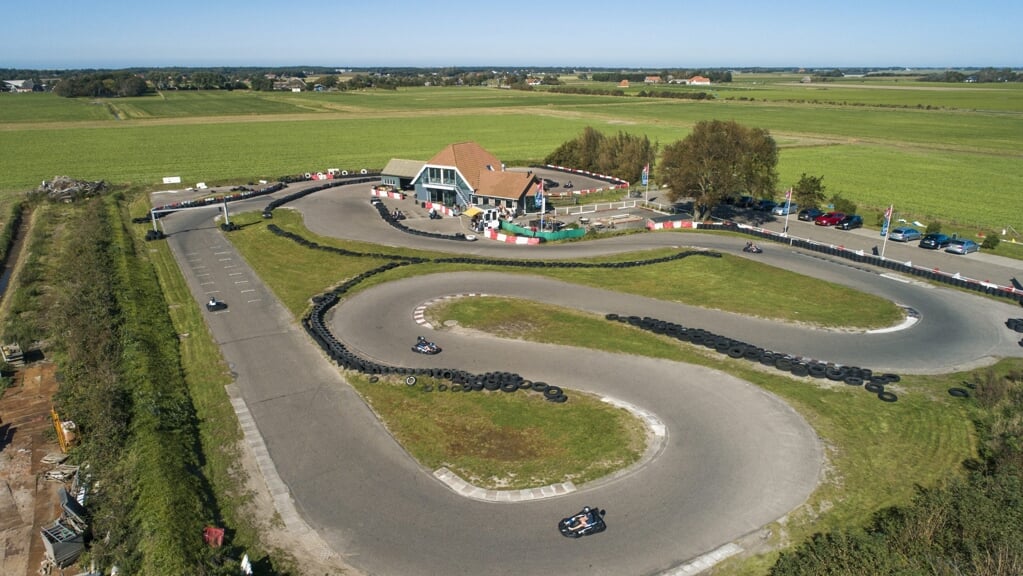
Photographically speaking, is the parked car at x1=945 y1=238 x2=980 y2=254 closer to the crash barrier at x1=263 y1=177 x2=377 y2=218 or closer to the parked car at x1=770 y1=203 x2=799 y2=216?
the parked car at x1=770 y1=203 x2=799 y2=216

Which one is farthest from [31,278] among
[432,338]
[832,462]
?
[832,462]

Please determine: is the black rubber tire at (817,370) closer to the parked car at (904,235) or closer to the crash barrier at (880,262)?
the crash barrier at (880,262)

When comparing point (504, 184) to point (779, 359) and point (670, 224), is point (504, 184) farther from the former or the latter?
point (779, 359)

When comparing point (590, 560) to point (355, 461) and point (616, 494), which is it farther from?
point (355, 461)

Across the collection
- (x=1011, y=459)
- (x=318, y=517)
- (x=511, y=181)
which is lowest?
(x=318, y=517)

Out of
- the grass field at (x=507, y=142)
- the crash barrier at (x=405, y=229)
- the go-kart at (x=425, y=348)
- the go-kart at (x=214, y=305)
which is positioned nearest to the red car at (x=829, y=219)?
the grass field at (x=507, y=142)

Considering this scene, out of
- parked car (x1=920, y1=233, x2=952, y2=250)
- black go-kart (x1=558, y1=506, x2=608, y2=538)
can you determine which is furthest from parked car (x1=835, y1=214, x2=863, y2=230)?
black go-kart (x1=558, y1=506, x2=608, y2=538)
